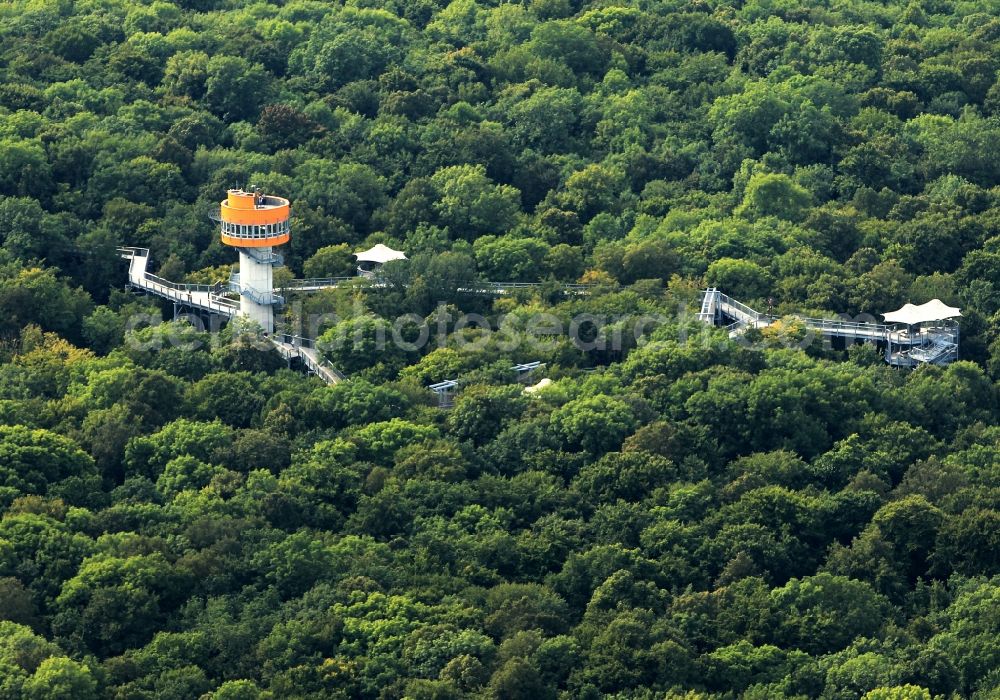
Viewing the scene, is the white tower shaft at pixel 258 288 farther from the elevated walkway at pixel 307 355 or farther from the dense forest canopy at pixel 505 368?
the dense forest canopy at pixel 505 368

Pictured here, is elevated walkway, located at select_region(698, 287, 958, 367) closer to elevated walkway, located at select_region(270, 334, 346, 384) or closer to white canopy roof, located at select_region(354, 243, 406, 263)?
white canopy roof, located at select_region(354, 243, 406, 263)

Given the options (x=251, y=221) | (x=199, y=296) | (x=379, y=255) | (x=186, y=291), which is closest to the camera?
(x=251, y=221)

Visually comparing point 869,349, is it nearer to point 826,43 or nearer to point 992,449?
point 992,449

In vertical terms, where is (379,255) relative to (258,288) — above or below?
below

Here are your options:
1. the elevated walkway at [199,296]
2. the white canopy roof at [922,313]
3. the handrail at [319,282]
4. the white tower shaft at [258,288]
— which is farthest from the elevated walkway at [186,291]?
the white canopy roof at [922,313]

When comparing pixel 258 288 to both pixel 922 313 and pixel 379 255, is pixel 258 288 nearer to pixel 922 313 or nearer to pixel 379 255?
pixel 379 255

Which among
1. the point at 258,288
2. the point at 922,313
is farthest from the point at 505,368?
the point at 922,313
